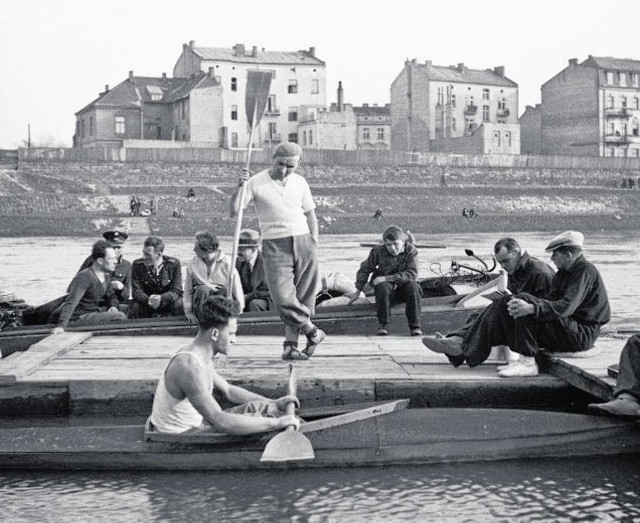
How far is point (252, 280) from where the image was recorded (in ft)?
39.7

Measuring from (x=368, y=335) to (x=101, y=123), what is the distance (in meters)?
81.8

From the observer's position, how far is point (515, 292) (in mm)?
9297

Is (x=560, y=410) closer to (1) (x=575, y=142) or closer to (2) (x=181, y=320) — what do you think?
(2) (x=181, y=320)

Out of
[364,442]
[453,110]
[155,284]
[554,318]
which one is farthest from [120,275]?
[453,110]

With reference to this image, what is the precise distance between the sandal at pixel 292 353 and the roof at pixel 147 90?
3179 inches

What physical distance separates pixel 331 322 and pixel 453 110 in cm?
8685

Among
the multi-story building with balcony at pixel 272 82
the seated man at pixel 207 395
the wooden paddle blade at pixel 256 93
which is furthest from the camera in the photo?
the multi-story building with balcony at pixel 272 82

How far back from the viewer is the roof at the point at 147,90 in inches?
3529

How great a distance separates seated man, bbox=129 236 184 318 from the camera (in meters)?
11.6

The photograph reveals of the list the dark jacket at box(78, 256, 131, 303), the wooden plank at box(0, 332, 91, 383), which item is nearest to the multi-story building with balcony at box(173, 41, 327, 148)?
the dark jacket at box(78, 256, 131, 303)

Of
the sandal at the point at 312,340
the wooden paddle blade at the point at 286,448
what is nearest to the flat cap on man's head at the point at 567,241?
the sandal at the point at 312,340

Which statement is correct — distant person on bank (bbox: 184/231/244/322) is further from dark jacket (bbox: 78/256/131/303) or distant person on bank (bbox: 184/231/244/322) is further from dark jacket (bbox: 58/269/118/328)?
dark jacket (bbox: 78/256/131/303)

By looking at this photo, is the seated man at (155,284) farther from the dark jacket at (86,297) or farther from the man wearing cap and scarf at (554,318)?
the man wearing cap and scarf at (554,318)

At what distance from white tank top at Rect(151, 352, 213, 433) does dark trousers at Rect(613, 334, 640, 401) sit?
3.40 metres
